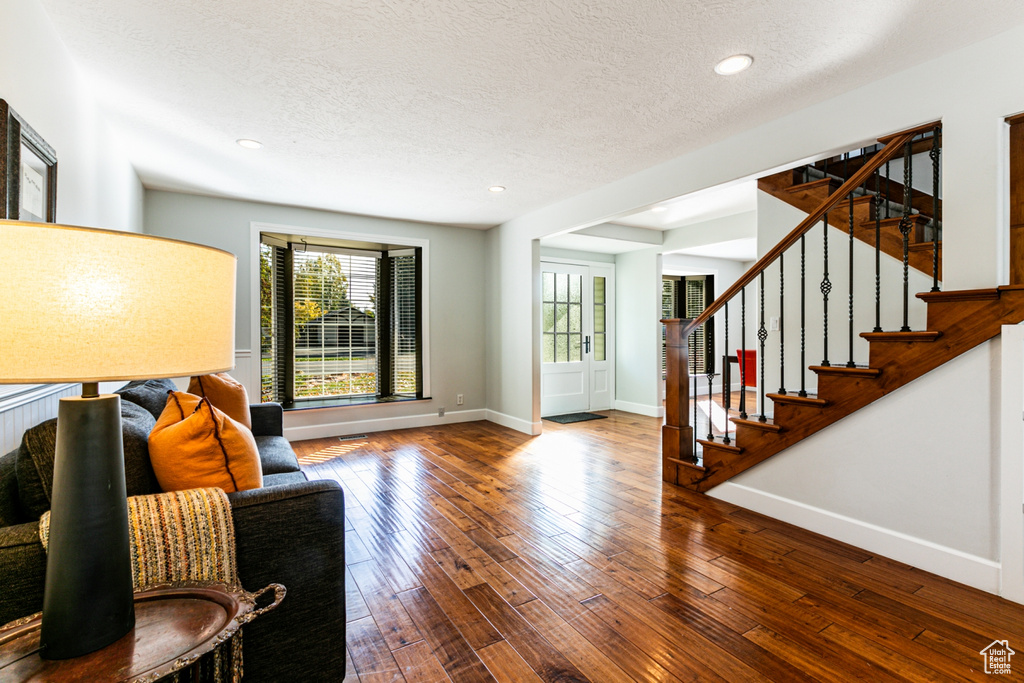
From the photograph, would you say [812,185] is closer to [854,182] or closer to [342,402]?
[854,182]

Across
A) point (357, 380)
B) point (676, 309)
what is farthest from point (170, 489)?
point (676, 309)

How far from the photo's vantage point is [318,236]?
4.91 m

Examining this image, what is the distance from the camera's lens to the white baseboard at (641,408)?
6.17 m

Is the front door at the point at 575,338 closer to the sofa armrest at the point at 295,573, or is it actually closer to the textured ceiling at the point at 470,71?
the textured ceiling at the point at 470,71

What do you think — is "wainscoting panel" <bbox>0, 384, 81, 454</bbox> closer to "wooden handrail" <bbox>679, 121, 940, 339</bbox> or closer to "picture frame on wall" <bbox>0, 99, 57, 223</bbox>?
"picture frame on wall" <bbox>0, 99, 57, 223</bbox>

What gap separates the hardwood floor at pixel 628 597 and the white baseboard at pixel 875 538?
2.2 inches

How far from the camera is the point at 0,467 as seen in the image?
1.33 m

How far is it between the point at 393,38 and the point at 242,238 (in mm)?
3205

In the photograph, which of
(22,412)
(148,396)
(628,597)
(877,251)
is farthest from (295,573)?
(877,251)

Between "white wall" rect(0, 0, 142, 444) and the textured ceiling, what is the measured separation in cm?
11

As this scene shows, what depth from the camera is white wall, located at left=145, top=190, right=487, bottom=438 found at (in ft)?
14.2

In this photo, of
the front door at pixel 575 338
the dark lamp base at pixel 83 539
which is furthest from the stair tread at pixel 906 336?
the front door at pixel 575 338

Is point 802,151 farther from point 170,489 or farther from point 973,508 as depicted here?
point 170,489

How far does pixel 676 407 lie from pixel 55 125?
142 inches
